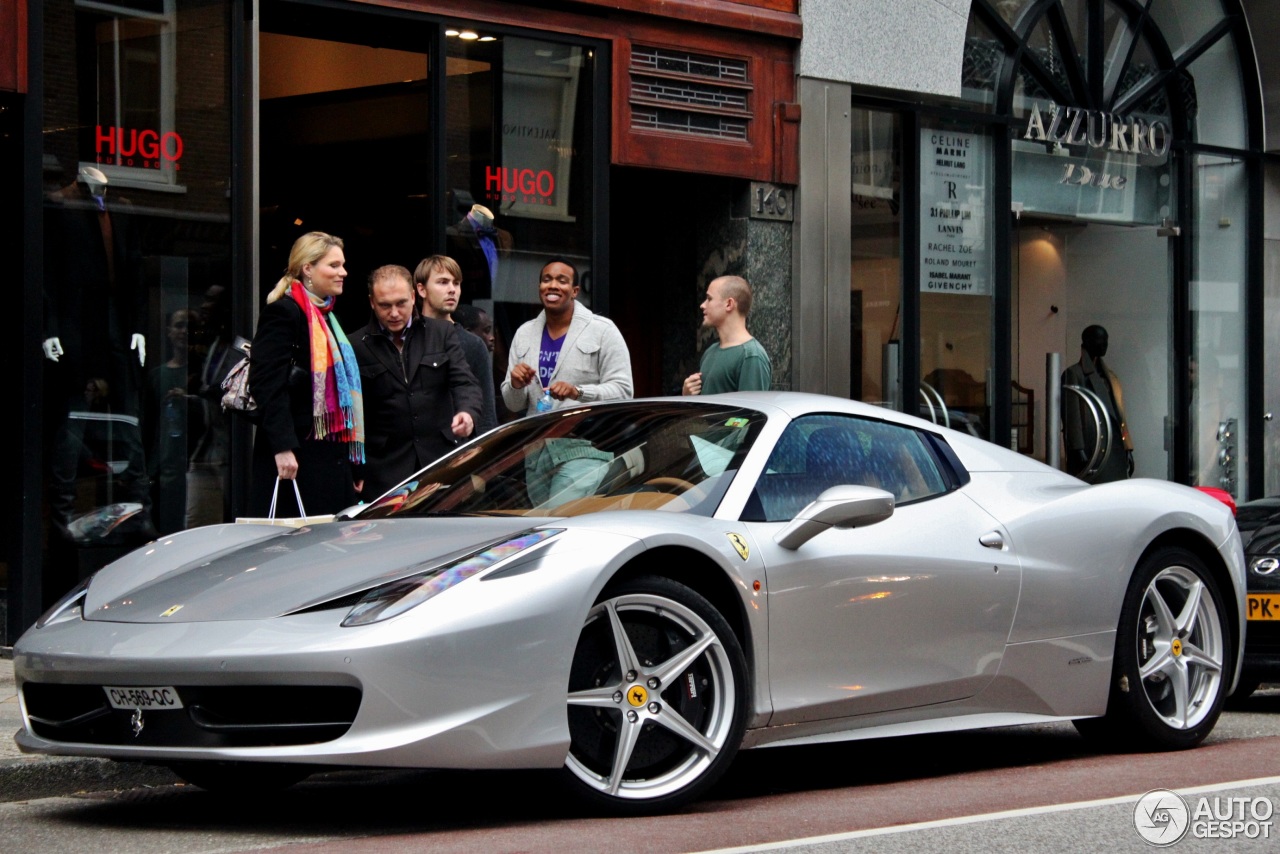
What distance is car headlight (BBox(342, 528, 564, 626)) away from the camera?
492 centimetres

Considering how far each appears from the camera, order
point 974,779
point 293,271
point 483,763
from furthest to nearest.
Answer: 1. point 293,271
2. point 974,779
3. point 483,763

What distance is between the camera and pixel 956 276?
14383mm

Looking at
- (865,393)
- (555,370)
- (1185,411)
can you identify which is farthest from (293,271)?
(1185,411)

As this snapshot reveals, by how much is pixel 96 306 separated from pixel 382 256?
114 inches

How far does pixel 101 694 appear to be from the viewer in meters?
5.14

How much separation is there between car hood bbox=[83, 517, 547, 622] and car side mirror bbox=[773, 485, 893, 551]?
2.69ft

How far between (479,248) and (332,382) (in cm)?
347

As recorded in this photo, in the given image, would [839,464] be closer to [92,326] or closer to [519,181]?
[92,326]

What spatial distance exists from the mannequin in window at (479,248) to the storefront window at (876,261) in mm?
3049

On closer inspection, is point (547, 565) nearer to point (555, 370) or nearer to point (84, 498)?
point (555, 370)

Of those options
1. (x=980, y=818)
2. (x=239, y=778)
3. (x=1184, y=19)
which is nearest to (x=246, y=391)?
(x=239, y=778)

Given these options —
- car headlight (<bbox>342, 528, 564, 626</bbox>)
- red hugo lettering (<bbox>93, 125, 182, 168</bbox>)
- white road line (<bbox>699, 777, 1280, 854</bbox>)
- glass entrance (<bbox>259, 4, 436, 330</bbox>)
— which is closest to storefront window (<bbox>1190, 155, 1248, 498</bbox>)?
glass entrance (<bbox>259, 4, 436, 330</bbox>)

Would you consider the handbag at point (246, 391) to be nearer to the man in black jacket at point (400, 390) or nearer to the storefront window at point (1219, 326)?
the man in black jacket at point (400, 390)

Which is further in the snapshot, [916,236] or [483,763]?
[916,236]
